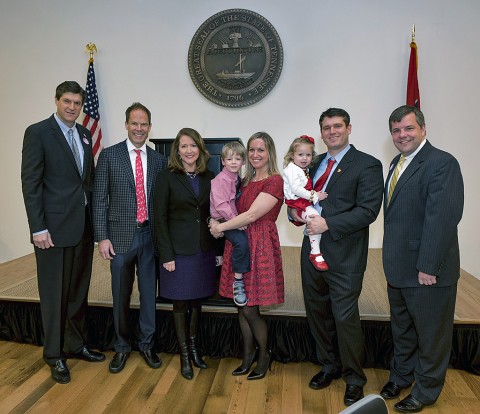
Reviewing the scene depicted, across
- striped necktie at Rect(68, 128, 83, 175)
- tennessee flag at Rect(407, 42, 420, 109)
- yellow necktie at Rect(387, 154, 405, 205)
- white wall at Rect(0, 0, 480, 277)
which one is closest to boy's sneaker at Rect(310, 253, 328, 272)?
yellow necktie at Rect(387, 154, 405, 205)

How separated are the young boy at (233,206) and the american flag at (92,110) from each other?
113 inches

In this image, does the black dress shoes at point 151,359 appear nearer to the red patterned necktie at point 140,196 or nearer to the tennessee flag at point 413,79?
the red patterned necktie at point 140,196

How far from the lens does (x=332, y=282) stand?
85.4 inches

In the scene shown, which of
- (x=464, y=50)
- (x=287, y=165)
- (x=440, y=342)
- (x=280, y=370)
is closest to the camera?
(x=440, y=342)

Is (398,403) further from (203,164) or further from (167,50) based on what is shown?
(167,50)

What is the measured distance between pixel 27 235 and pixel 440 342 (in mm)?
4949

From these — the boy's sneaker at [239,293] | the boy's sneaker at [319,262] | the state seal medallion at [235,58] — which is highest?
the state seal medallion at [235,58]

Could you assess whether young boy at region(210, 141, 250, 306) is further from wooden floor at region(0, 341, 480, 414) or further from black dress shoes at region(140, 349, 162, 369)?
black dress shoes at region(140, 349, 162, 369)

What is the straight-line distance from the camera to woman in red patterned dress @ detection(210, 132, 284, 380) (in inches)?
86.4

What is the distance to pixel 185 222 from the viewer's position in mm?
2354

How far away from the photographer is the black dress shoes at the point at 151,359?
2600mm

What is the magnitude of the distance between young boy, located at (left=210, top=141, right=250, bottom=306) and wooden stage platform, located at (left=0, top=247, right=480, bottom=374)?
0.59 m

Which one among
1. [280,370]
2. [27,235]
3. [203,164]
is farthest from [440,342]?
[27,235]

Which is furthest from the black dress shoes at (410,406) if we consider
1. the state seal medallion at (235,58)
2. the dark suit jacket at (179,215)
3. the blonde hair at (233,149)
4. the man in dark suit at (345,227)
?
the state seal medallion at (235,58)
